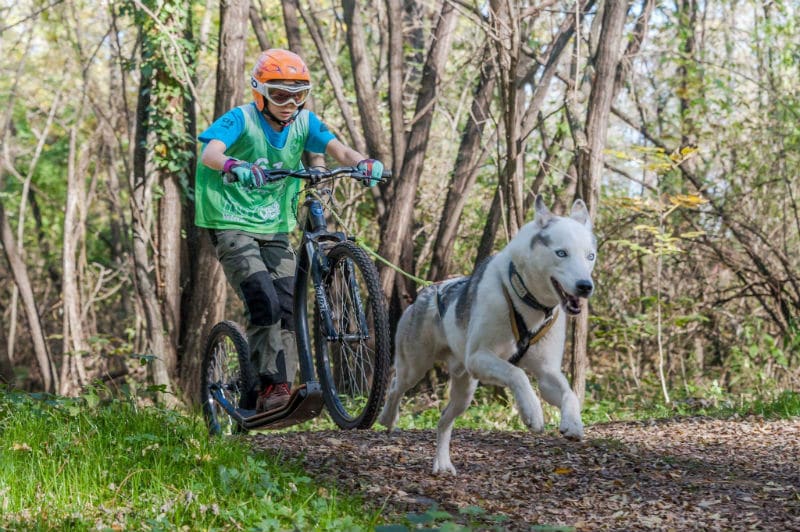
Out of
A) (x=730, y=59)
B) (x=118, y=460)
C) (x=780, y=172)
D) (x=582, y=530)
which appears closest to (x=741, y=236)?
(x=780, y=172)

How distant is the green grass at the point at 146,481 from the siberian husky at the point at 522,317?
102 centimetres

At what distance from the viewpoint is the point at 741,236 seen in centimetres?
1133

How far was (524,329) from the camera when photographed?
520cm

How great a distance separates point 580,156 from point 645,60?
4048 millimetres

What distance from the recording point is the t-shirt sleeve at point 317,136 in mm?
6234

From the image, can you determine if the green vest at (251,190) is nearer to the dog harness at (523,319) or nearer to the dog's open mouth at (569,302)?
the dog harness at (523,319)

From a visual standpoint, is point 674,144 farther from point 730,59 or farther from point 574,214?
point 574,214

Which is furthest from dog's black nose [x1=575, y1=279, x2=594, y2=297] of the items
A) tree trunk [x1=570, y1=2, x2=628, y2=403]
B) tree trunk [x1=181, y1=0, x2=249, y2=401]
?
tree trunk [x1=181, y1=0, x2=249, y2=401]

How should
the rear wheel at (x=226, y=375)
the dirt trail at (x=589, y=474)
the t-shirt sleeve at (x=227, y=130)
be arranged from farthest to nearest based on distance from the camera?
the rear wheel at (x=226, y=375), the t-shirt sleeve at (x=227, y=130), the dirt trail at (x=589, y=474)

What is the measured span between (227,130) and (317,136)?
67cm

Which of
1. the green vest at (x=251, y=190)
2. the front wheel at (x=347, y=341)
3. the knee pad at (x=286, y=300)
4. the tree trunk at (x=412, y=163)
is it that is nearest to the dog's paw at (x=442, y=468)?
the front wheel at (x=347, y=341)

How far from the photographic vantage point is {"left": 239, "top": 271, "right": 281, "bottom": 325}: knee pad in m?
5.99

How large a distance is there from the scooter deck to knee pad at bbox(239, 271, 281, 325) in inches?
22.8

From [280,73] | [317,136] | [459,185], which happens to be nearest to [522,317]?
[317,136]
